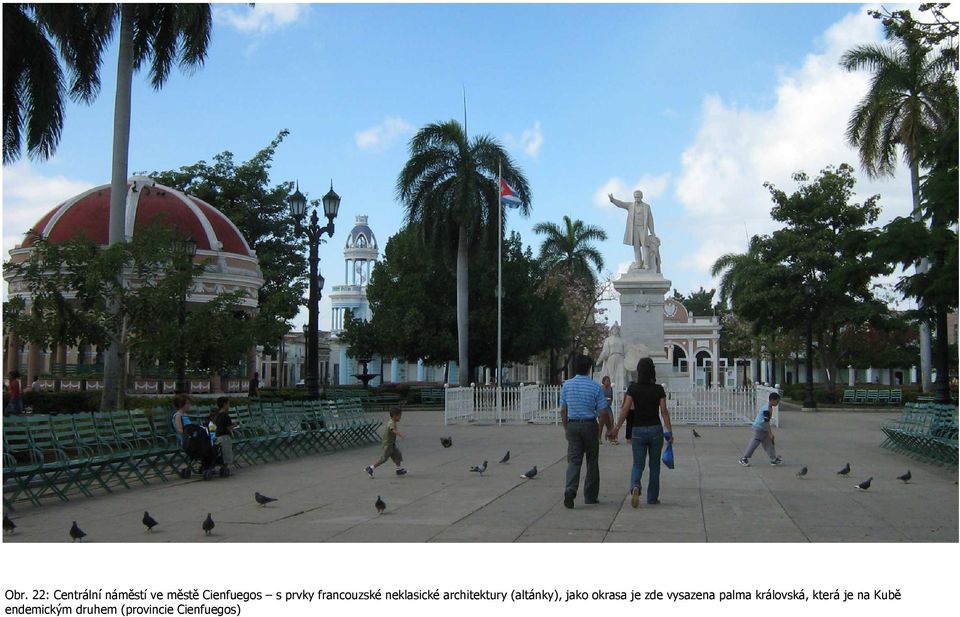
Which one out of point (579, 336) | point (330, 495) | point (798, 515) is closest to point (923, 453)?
point (798, 515)

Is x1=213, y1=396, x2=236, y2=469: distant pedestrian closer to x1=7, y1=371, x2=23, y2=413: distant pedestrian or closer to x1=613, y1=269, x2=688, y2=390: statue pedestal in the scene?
x1=7, y1=371, x2=23, y2=413: distant pedestrian

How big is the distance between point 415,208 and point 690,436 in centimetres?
1980

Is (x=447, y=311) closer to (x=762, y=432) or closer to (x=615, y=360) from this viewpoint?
(x=615, y=360)

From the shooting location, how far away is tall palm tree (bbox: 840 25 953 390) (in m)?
30.5

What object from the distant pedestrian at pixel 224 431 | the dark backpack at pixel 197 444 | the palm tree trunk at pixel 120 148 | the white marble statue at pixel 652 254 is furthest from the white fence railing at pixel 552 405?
the dark backpack at pixel 197 444

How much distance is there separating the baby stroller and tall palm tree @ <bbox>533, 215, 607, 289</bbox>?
44.6 meters

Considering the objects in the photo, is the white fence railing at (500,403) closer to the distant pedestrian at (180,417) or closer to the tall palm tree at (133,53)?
the tall palm tree at (133,53)

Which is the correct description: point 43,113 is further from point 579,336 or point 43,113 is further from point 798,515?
point 579,336

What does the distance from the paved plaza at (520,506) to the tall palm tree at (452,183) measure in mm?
22045

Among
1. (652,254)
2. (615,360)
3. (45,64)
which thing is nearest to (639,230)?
(652,254)

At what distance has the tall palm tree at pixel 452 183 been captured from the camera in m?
38.1

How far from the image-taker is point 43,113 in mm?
18797

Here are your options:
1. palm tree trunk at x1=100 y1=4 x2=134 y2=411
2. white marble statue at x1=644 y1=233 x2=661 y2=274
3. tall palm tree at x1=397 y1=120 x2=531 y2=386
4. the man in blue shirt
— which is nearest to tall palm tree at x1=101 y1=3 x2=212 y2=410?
palm tree trunk at x1=100 y1=4 x2=134 y2=411

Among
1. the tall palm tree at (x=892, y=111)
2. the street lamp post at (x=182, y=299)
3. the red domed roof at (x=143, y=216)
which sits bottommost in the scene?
the street lamp post at (x=182, y=299)
